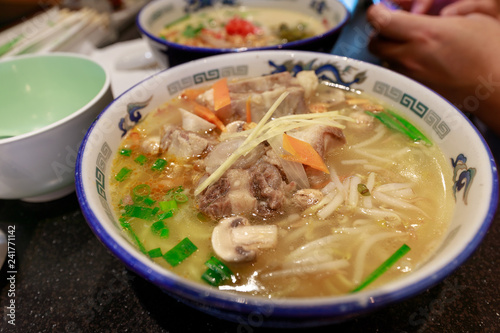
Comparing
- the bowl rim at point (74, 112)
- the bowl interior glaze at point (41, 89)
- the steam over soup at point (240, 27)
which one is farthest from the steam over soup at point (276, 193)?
the steam over soup at point (240, 27)

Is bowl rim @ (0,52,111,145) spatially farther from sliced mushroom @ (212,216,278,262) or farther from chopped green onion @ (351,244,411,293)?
→ chopped green onion @ (351,244,411,293)

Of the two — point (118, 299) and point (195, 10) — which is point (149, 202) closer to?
point (118, 299)

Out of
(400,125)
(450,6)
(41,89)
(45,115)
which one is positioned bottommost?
(45,115)

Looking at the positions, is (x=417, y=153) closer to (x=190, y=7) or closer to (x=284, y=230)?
(x=284, y=230)

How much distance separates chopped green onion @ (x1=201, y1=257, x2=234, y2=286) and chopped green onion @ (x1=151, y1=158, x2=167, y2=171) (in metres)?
0.64

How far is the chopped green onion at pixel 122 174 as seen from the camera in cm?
158

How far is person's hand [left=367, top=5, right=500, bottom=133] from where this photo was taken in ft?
7.33

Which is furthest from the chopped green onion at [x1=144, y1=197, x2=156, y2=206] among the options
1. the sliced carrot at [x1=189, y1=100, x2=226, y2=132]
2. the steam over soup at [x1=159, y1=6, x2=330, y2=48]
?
the steam over soup at [x1=159, y1=6, x2=330, y2=48]

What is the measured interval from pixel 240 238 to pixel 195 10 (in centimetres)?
305

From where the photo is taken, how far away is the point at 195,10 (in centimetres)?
357

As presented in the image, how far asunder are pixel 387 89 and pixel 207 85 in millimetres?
1093

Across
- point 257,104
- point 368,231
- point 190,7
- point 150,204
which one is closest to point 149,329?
point 150,204

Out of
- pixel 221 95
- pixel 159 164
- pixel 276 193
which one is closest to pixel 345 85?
pixel 221 95

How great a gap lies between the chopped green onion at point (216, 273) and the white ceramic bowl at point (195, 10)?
143 centimetres
